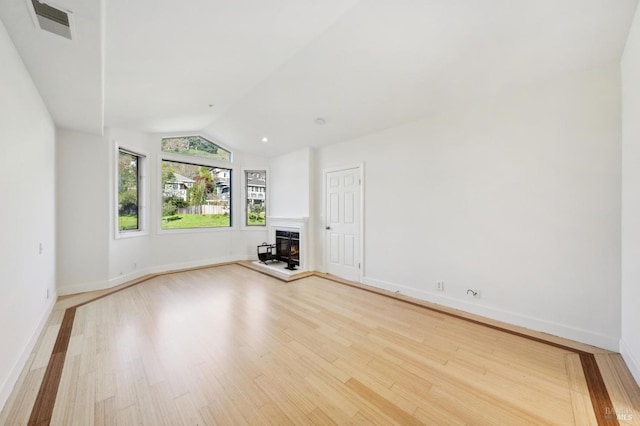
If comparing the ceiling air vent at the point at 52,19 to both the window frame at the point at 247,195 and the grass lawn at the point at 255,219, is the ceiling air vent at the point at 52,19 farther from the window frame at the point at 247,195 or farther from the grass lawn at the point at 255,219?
the grass lawn at the point at 255,219

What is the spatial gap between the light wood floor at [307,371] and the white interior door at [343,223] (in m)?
1.32

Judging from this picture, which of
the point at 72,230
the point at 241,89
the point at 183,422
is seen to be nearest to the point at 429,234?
the point at 183,422

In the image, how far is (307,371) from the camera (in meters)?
1.82

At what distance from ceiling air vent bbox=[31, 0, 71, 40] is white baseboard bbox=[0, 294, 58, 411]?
2.36 m

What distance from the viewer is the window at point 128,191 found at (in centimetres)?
412

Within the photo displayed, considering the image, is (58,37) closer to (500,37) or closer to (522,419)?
(500,37)

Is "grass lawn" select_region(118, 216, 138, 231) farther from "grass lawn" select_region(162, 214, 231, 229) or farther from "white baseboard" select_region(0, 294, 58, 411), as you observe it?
"white baseboard" select_region(0, 294, 58, 411)

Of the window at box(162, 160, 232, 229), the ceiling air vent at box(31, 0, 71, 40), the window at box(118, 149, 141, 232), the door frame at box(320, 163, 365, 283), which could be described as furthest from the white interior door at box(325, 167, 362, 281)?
the window at box(118, 149, 141, 232)

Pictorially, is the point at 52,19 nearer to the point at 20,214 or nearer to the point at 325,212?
the point at 20,214

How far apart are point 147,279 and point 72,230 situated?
1303mm

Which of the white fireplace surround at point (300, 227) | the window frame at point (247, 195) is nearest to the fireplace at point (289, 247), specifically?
the white fireplace surround at point (300, 227)

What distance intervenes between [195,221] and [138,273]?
4.65ft

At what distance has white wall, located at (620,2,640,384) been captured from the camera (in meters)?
1.69

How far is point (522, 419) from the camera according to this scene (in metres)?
1.40
